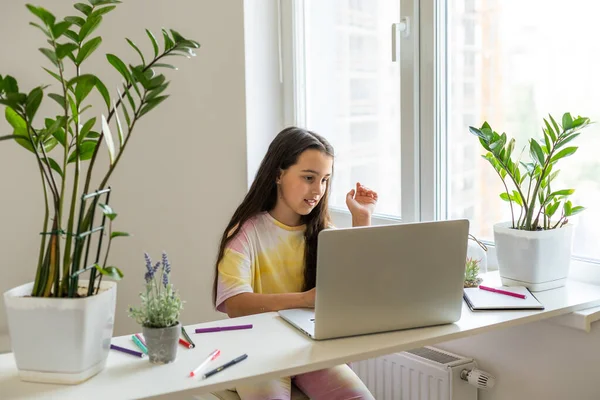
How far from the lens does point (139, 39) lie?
294 cm

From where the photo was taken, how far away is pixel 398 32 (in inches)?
93.5

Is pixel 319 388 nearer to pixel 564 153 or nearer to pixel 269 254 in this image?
pixel 269 254

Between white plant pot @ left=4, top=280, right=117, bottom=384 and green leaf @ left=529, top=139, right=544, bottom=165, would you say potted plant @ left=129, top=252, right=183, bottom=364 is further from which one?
green leaf @ left=529, top=139, right=544, bottom=165

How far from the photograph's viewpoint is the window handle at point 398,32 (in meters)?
2.35

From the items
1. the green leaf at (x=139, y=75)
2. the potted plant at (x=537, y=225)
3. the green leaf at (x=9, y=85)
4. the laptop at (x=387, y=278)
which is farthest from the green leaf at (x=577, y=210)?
the green leaf at (x=9, y=85)

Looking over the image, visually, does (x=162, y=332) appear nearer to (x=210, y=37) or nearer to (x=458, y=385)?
(x=458, y=385)

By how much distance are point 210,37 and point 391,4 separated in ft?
2.60

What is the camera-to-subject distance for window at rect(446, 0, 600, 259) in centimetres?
188

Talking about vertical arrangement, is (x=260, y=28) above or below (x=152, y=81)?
above

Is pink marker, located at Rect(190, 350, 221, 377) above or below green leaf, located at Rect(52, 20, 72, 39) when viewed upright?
below

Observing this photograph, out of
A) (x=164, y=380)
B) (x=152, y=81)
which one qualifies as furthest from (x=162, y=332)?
(x=152, y=81)

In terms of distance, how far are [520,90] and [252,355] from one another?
3.87 feet

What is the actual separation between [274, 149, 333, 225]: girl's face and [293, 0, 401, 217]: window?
572 mm

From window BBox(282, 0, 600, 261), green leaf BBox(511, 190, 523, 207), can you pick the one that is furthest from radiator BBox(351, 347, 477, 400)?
green leaf BBox(511, 190, 523, 207)
